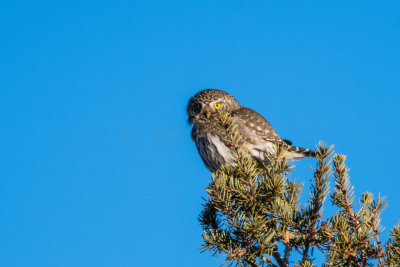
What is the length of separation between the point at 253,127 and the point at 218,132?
0.61 meters

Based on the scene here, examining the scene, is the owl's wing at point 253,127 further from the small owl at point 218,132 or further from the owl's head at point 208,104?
the owl's head at point 208,104

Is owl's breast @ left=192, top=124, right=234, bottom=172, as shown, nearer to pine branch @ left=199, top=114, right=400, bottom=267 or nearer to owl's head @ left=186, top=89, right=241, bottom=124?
owl's head @ left=186, top=89, right=241, bottom=124

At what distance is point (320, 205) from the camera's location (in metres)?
2.90

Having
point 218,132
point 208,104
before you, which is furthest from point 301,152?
point 208,104

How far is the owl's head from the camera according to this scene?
6125mm

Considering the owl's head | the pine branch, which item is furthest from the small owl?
the pine branch

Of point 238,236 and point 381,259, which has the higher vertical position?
point 238,236

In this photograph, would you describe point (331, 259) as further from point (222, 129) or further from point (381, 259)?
point (222, 129)

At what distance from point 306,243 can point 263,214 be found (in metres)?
0.37

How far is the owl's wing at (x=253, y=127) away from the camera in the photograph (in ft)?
19.0

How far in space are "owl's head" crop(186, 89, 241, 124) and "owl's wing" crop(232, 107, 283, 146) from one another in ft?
0.78

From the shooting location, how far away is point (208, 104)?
6.18 metres

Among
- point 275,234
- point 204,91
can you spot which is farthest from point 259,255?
point 204,91

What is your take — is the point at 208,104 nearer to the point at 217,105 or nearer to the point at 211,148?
the point at 217,105
